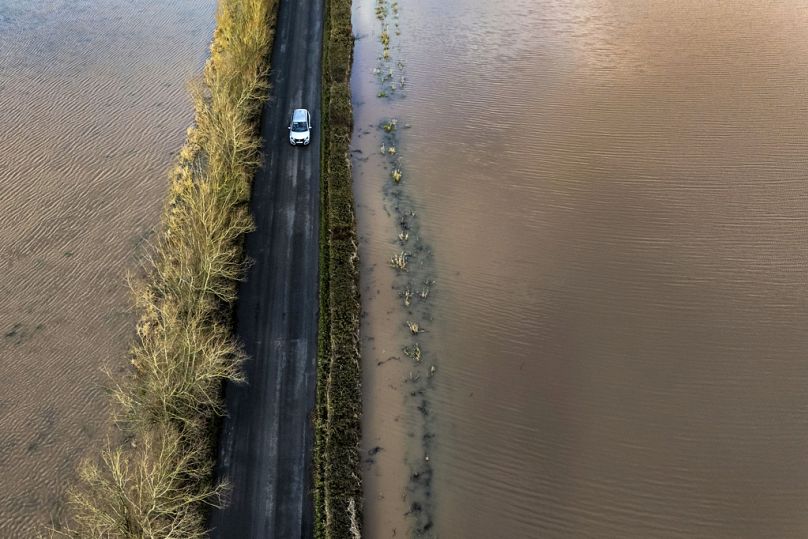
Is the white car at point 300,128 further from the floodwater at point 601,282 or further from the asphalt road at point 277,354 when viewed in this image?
the floodwater at point 601,282

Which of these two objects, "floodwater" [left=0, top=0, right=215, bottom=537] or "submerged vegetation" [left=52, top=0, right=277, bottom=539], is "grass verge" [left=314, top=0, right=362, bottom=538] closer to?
"submerged vegetation" [left=52, top=0, right=277, bottom=539]

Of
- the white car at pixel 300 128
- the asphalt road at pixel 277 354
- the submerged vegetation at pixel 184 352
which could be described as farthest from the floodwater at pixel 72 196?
the white car at pixel 300 128

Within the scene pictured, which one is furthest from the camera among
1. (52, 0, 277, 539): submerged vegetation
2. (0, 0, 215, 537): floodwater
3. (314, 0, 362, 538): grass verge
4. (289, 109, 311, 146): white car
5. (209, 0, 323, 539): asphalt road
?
(289, 109, 311, 146): white car

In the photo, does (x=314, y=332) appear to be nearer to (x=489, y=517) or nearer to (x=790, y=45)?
(x=489, y=517)

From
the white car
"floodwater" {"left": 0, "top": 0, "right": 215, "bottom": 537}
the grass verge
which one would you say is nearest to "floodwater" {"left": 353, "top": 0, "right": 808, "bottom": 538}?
the grass verge

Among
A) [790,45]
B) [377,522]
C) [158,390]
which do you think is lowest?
[377,522]

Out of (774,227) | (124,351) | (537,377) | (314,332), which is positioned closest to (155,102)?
(124,351)

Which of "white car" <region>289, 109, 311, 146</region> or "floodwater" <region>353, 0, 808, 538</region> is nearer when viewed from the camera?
"floodwater" <region>353, 0, 808, 538</region>
